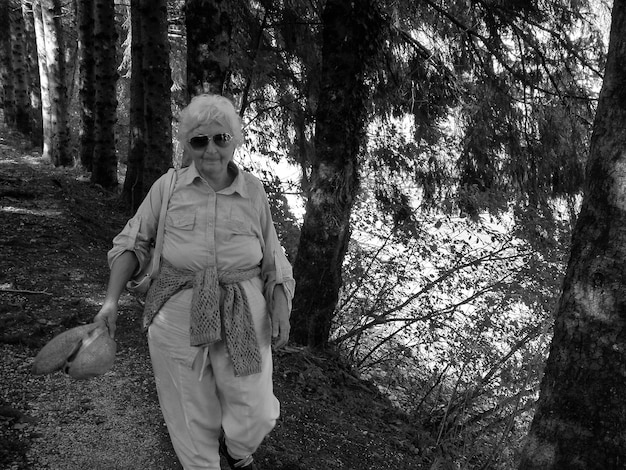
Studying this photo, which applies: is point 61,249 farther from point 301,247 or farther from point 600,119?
point 600,119

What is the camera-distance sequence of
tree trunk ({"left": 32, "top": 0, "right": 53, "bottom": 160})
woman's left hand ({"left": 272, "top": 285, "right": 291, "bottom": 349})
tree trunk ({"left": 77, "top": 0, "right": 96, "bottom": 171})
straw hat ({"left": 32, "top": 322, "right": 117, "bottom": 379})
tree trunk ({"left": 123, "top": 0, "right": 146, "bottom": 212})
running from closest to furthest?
straw hat ({"left": 32, "top": 322, "right": 117, "bottom": 379})
woman's left hand ({"left": 272, "top": 285, "right": 291, "bottom": 349})
tree trunk ({"left": 123, "top": 0, "right": 146, "bottom": 212})
tree trunk ({"left": 77, "top": 0, "right": 96, "bottom": 171})
tree trunk ({"left": 32, "top": 0, "right": 53, "bottom": 160})

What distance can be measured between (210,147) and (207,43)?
2.63 meters

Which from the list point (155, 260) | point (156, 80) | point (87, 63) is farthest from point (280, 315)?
point (87, 63)

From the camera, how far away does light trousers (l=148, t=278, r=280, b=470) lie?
243cm

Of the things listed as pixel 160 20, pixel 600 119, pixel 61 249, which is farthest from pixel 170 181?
pixel 160 20

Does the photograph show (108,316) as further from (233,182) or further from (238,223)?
(233,182)

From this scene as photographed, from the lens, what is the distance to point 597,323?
2.55m

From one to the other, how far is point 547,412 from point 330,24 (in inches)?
173

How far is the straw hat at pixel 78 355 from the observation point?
2.14 metres

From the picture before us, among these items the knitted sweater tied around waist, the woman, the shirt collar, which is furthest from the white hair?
the knitted sweater tied around waist

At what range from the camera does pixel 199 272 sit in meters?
2.42

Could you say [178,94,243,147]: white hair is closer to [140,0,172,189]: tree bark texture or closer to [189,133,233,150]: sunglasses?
[189,133,233,150]: sunglasses

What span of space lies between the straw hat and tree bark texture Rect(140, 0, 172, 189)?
589 centimetres

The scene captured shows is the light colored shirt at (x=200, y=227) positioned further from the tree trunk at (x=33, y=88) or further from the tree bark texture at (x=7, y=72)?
the tree bark texture at (x=7, y=72)
